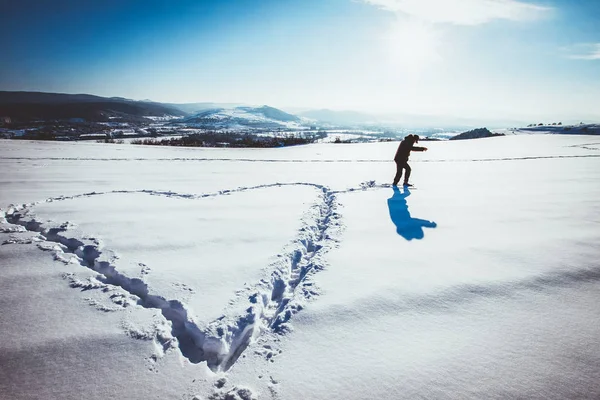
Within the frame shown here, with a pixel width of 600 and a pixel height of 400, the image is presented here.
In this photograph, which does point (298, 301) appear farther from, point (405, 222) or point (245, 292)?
point (405, 222)

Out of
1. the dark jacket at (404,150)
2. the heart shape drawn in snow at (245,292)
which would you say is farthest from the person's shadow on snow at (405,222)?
the dark jacket at (404,150)

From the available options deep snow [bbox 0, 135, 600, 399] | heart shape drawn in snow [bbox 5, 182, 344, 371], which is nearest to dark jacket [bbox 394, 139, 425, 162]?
deep snow [bbox 0, 135, 600, 399]

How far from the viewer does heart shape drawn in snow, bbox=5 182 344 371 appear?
2059mm

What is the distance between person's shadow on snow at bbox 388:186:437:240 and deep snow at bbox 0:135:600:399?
0.12 feet

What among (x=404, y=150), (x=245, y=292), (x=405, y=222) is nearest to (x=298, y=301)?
(x=245, y=292)

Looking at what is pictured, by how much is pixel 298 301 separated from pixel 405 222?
9.29 ft

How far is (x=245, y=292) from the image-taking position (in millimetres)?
2652

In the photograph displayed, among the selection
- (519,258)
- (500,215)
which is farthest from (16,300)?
(500,215)

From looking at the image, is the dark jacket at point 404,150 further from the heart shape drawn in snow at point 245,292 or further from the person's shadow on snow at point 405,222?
the heart shape drawn in snow at point 245,292

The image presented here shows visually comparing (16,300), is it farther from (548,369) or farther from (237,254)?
(548,369)

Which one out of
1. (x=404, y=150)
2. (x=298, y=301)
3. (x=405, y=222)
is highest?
(x=404, y=150)

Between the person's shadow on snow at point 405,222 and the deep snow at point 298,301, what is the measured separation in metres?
0.04

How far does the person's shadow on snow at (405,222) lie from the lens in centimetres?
416

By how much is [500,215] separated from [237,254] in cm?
456
